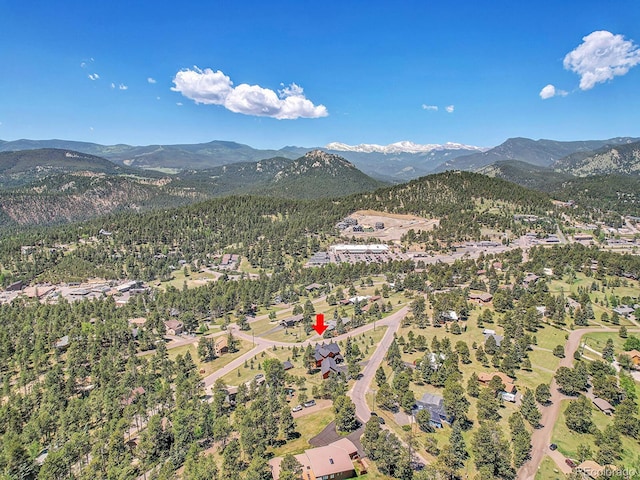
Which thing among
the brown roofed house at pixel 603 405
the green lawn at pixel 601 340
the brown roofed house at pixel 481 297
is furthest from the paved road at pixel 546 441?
the brown roofed house at pixel 481 297

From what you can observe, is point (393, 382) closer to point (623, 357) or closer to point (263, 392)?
point (263, 392)

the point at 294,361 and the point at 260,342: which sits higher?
the point at 294,361

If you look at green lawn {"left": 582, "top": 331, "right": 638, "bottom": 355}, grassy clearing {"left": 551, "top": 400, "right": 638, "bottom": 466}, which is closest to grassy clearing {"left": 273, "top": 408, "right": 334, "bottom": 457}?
grassy clearing {"left": 551, "top": 400, "right": 638, "bottom": 466}

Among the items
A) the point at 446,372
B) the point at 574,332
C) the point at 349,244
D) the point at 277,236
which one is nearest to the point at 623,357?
the point at 574,332

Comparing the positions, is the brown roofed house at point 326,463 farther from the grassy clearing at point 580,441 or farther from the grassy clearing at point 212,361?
the grassy clearing at point 212,361

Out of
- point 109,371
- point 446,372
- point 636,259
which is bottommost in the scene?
point 109,371

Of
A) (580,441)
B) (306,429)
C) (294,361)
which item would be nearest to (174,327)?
(294,361)

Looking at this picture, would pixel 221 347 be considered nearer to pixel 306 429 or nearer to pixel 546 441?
pixel 306 429

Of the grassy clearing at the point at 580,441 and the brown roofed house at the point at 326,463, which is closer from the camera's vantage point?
the brown roofed house at the point at 326,463

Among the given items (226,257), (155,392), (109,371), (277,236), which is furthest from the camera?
(277,236)

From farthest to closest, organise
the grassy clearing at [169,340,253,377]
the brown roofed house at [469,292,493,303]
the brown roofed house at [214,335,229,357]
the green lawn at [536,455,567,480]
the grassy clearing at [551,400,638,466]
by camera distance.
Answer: the brown roofed house at [469,292,493,303], the brown roofed house at [214,335,229,357], the grassy clearing at [169,340,253,377], the grassy clearing at [551,400,638,466], the green lawn at [536,455,567,480]

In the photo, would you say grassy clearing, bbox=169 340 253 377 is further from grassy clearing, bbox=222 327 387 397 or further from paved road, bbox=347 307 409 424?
paved road, bbox=347 307 409 424
